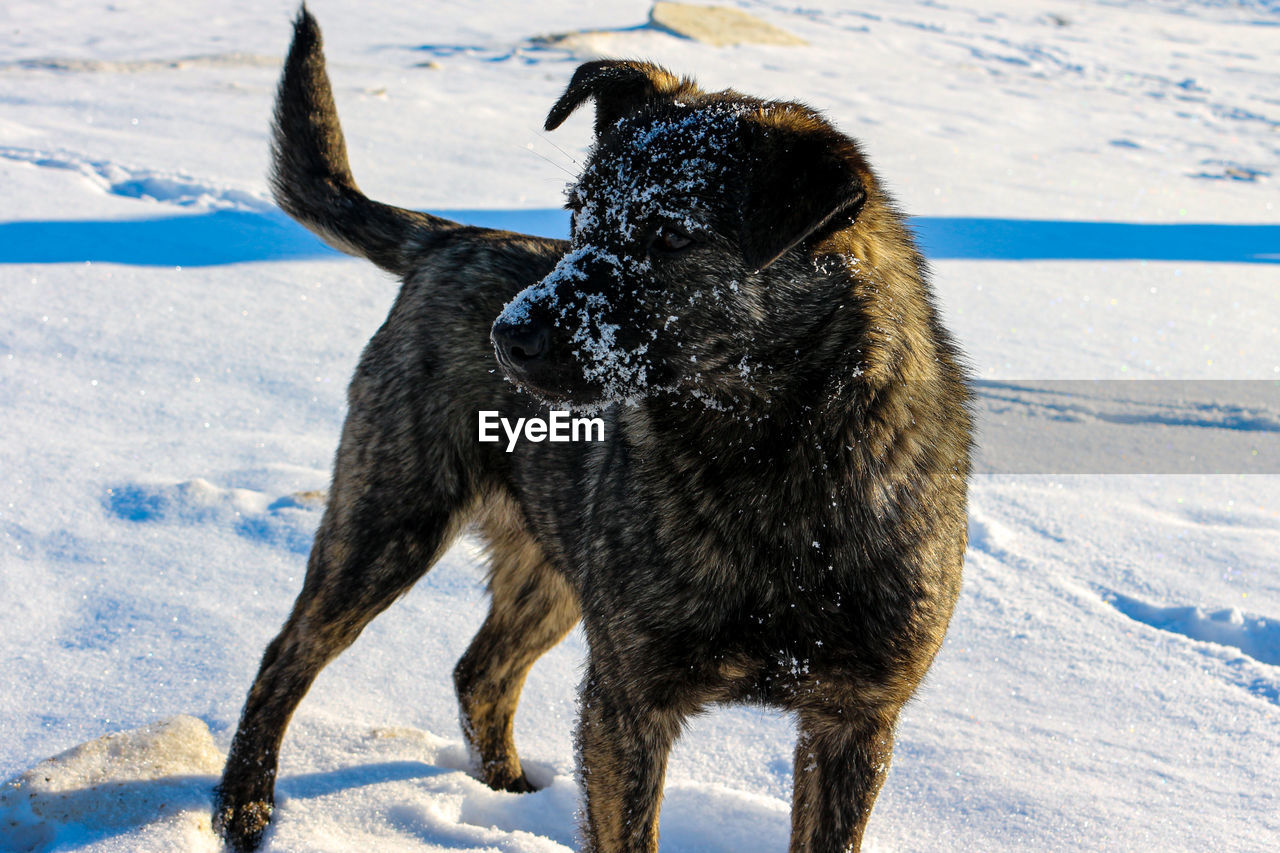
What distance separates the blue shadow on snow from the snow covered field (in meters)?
0.03

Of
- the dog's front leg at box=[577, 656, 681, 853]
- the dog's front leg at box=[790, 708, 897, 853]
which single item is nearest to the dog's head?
the dog's front leg at box=[577, 656, 681, 853]

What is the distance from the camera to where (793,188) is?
202cm

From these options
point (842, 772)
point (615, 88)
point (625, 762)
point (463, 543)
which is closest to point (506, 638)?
point (463, 543)

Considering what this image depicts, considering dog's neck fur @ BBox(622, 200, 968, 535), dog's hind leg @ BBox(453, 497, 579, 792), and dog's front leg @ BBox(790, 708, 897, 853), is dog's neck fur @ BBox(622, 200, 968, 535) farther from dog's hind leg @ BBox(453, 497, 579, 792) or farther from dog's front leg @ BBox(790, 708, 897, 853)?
dog's hind leg @ BBox(453, 497, 579, 792)

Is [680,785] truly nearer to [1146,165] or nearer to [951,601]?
[951,601]

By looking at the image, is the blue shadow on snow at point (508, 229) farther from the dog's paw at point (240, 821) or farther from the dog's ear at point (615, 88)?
the dog's paw at point (240, 821)

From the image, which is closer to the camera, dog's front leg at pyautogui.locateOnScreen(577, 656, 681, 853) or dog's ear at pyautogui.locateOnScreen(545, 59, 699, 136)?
dog's front leg at pyautogui.locateOnScreen(577, 656, 681, 853)

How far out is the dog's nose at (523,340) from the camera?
6.68 feet

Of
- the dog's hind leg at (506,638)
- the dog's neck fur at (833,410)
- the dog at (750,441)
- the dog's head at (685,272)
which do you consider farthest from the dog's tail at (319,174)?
the dog's neck fur at (833,410)

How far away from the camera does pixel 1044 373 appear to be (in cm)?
607

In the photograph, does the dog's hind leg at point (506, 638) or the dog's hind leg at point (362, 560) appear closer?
the dog's hind leg at point (362, 560)

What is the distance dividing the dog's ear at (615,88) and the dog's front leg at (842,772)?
161cm

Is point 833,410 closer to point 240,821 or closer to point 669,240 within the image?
point 669,240

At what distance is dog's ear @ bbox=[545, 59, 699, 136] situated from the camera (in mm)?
2576
